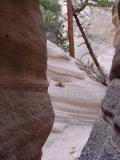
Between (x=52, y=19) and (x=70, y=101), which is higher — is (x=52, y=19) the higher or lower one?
the higher one

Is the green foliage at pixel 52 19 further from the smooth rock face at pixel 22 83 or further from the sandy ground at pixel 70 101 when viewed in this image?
the smooth rock face at pixel 22 83

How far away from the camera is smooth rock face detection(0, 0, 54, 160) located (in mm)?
1696

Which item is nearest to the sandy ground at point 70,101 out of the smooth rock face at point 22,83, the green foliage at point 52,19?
the green foliage at point 52,19

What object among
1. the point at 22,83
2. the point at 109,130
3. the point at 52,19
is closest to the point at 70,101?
the point at 52,19

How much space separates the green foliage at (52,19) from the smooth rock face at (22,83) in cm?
390

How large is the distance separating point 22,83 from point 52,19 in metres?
4.41

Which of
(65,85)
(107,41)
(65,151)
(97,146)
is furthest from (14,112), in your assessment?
(107,41)

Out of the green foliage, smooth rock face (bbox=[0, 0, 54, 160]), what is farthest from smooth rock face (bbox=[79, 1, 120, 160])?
the green foliage

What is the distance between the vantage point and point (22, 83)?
72.7 inches

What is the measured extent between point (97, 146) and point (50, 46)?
3084 mm

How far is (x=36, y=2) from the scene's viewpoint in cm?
212

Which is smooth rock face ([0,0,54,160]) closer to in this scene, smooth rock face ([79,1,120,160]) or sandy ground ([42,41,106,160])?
smooth rock face ([79,1,120,160])

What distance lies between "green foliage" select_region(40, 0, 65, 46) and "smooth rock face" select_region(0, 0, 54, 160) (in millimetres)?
3903

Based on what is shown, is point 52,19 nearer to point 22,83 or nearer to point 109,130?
point 109,130
